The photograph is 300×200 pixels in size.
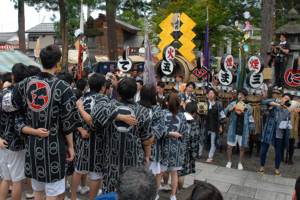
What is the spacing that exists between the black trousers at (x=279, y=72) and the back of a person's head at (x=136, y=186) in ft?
25.8

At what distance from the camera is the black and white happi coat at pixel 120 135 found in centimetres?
303

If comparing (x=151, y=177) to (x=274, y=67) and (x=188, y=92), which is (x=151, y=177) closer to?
(x=188, y=92)

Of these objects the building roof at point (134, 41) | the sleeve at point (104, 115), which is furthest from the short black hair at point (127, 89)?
the building roof at point (134, 41)

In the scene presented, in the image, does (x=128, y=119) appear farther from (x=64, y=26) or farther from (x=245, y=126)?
(x=64, y=26)

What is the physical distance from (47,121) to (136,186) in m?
1.44

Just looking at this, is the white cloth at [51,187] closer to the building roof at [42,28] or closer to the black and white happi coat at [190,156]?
the black and white happi coat at [190,156]

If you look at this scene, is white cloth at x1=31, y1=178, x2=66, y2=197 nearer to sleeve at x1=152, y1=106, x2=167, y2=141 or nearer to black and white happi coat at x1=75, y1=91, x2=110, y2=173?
black and white happi coat at x1=75, y1=91, x2=110, y2=173

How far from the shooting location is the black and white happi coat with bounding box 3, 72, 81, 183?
275 centimetres

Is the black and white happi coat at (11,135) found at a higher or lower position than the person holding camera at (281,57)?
lower

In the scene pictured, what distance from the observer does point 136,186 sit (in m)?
1.69

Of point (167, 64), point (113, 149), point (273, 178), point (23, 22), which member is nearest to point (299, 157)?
point (273, 178)

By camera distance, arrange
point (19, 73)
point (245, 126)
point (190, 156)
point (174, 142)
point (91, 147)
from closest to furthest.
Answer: point (19, 73) → point (91, 147) → point (174, 142) → point (190, 156) → point (245, 126)

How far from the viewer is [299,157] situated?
774cm

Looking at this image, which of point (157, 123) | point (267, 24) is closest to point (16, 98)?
point (157, 123)
